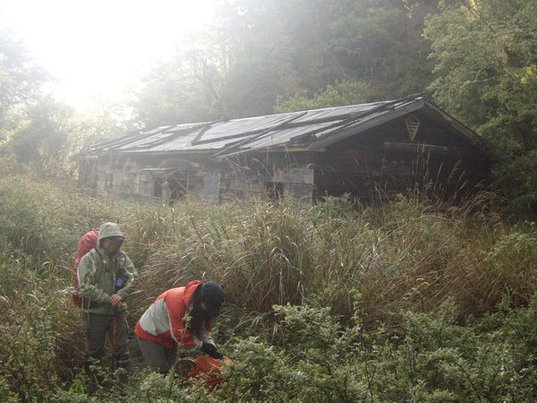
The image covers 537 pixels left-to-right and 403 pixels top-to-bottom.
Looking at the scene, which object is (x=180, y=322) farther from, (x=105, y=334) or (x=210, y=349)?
(x=105, y=334)

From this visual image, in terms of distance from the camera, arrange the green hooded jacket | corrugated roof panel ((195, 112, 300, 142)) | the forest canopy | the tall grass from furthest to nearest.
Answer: corrugated roof panel ((195, 112, 300, 142))
the forest canopy
the green hooded jacket
the tall grass

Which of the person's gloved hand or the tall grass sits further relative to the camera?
the tall grass

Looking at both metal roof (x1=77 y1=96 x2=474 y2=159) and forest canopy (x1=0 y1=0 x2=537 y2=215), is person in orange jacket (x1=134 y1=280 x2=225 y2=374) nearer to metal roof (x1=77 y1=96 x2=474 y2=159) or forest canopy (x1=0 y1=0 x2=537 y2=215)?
metal roof (x1=77 y1=96 x2=474 y2=159)

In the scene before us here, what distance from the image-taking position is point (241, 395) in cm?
357

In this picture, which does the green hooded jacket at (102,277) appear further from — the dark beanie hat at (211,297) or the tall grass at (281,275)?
the dark beanie hat at (211,297)

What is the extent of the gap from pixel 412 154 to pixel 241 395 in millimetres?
9447

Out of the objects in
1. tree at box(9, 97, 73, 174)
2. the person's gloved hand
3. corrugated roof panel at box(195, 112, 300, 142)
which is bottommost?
the person's gloved hand

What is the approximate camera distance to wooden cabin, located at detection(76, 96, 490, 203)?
35.4 feet

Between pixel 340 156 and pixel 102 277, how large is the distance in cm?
680

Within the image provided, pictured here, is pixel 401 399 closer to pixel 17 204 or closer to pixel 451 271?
pixel 451 271

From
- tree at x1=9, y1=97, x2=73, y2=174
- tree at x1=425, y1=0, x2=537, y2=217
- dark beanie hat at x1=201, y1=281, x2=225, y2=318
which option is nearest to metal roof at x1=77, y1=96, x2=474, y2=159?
tree at x1=425, y1=0, x2=537, y2=217

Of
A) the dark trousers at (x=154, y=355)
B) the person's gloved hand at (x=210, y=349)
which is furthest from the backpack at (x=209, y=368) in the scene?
the dark trousers at (x=154, y=355)

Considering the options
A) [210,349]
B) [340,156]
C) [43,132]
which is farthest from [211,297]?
[43,132]

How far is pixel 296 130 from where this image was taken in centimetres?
1213
